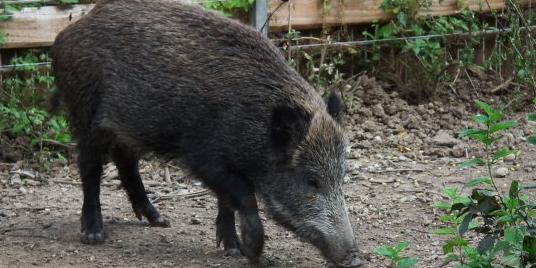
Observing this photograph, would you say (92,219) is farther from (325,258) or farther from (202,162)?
(325,258)

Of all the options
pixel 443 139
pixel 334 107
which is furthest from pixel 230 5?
pixel 334 107

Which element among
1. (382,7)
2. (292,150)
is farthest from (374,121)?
(292,150)

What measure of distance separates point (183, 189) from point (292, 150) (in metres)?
1.80

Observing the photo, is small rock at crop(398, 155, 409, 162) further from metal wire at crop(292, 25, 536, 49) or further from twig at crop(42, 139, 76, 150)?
twig at crop(42, 139, 76, 150)

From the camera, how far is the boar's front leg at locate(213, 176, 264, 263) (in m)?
5.36

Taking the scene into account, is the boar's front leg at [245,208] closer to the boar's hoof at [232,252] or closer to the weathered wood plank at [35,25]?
the boar's hoof at [232,252]

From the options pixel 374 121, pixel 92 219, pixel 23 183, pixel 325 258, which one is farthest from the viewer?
pixel 374 121

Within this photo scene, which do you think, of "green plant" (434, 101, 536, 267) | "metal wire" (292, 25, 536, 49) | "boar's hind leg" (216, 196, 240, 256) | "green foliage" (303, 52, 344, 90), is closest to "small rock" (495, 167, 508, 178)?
"green foliage" (303, 52, 344, 90)

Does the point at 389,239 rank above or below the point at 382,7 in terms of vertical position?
below

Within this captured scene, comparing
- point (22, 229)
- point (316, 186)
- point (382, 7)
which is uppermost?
point (382, 7)

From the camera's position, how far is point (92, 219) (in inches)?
234

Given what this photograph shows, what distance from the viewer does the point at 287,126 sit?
5340 mm

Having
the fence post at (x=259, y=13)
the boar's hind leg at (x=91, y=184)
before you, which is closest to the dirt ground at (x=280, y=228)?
the boar's hind leg at (x=91, y=184)

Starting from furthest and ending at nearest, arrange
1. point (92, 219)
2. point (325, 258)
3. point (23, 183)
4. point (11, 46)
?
1. point (11, 46)
2. point (23, 183)
3. point (92, 219)
4. point (325, 258)
